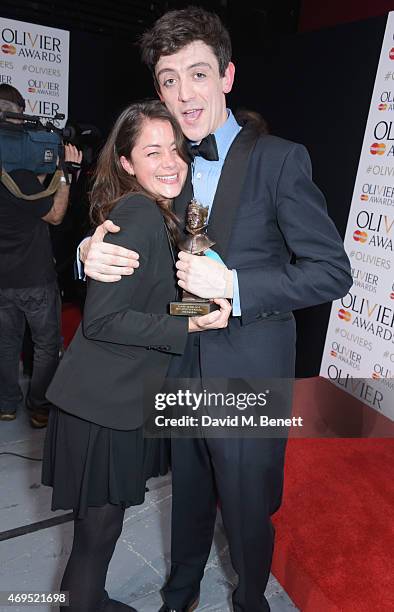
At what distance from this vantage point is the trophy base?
1.34 metres

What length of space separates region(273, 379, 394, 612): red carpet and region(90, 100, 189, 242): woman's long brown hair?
56.0 inches

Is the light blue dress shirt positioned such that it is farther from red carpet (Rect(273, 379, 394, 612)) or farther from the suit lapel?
red carpet (Rect(273, 379, 394, 612))

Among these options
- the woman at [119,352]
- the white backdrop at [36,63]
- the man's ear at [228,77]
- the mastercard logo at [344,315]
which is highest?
the white backdrop at [36,63]

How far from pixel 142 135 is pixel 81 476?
3.13 feet

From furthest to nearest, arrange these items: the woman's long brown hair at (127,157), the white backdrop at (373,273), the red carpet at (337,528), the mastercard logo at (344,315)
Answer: the mastercard logo at (344,315), the white backdrop at (373,273), the red carpet at (337,528), the woman's long brown hair at (127,157)

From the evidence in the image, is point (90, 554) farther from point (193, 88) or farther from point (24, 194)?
point (24, 194)

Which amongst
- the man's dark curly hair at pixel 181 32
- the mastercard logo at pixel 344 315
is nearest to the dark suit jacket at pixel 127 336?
the man's dark curly hair at pixel 181 32

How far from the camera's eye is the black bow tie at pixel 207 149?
1467 millimetres

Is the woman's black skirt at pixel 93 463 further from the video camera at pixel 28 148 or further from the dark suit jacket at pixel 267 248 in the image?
the video camera at pixel 28 148

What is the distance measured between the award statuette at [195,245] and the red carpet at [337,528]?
49.6 inches

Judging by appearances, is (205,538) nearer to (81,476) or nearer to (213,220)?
(81,476)

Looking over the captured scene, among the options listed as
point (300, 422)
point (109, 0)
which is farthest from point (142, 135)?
point (109, 0)

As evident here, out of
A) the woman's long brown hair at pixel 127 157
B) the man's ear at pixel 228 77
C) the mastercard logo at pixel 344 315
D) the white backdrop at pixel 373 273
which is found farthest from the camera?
the mastercard logo at pixel 344 315

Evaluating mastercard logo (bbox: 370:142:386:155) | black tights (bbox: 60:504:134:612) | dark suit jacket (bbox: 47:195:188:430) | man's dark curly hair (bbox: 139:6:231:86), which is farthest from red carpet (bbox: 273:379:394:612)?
man's dark curly hair (bbox: 139:6:231:86)
